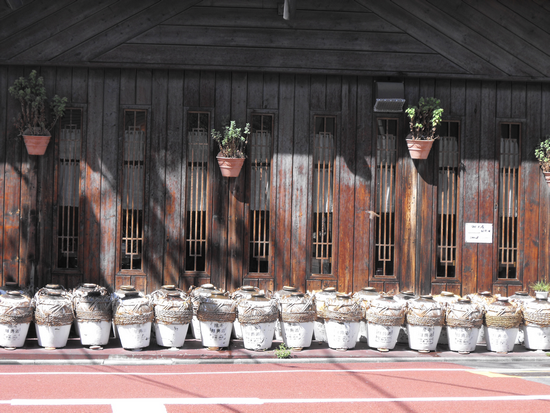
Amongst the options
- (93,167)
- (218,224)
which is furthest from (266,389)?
(93,167)

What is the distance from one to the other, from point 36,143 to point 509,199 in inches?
307

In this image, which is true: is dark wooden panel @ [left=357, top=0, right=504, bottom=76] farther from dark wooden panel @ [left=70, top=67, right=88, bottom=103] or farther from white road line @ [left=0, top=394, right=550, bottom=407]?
white road line @ [left=0, top=394, right=550, bottom=407]

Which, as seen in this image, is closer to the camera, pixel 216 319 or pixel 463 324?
pixel 216 319

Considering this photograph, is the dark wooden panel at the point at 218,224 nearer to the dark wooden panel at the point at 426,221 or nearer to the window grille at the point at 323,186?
the window grille at the point at 323,186

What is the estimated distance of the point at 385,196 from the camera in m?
10.8

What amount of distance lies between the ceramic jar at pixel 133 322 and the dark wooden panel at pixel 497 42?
6.73m

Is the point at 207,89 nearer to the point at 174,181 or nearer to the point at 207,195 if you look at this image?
the point at 174,181

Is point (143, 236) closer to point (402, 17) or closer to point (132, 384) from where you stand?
point (132, 384)

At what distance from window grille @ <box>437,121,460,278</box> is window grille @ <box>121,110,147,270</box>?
4946 millimetres

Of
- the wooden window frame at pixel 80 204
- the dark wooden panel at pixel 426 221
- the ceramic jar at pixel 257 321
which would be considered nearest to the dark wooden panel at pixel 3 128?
the wooden window frame at pixel 80 204

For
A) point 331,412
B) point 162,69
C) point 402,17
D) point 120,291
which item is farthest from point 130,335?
point 402,17

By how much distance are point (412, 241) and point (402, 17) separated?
371 centimetres

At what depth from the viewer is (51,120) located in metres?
10.3

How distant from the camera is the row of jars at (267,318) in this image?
891cm
